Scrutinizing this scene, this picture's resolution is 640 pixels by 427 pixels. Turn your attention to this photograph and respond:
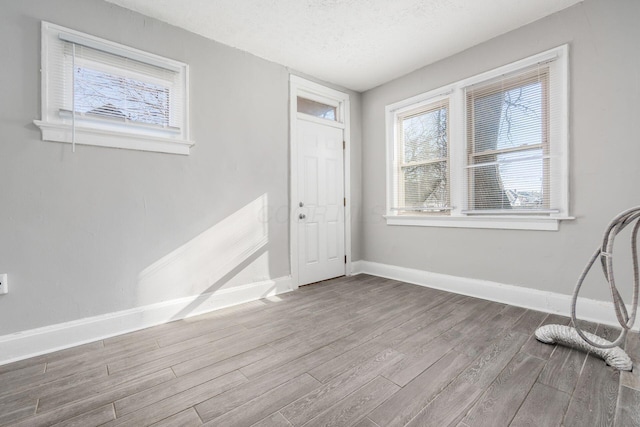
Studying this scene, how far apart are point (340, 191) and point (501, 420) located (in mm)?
3045

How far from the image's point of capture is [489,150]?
293 centimetres

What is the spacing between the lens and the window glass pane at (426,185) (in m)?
3.34

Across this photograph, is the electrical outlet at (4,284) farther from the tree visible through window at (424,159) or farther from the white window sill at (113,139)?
the tree visible through window at (424,159)

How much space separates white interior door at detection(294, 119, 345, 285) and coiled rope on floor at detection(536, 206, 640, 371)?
7.76 ft

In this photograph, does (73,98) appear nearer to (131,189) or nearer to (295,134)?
(131,189)

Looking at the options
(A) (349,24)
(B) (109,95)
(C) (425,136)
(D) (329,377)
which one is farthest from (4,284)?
(C) (425,136)

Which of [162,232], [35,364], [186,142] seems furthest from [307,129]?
[35,364]

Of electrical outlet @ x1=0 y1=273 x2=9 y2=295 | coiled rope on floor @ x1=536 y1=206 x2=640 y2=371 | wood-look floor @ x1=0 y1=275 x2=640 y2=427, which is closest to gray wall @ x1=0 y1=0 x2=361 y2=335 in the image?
electrical outlet @ x1=0 y1=273 x2=9 y2=295

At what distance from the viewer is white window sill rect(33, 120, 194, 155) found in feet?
6.65

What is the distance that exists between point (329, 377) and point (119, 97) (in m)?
2.67

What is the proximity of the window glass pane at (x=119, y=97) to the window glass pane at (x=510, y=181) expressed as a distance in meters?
3.21

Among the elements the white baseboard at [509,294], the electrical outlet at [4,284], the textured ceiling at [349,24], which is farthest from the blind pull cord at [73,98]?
the white baseboard at [509,294]

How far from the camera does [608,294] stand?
2.26m

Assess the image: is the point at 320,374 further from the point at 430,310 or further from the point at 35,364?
the point at 35,364
